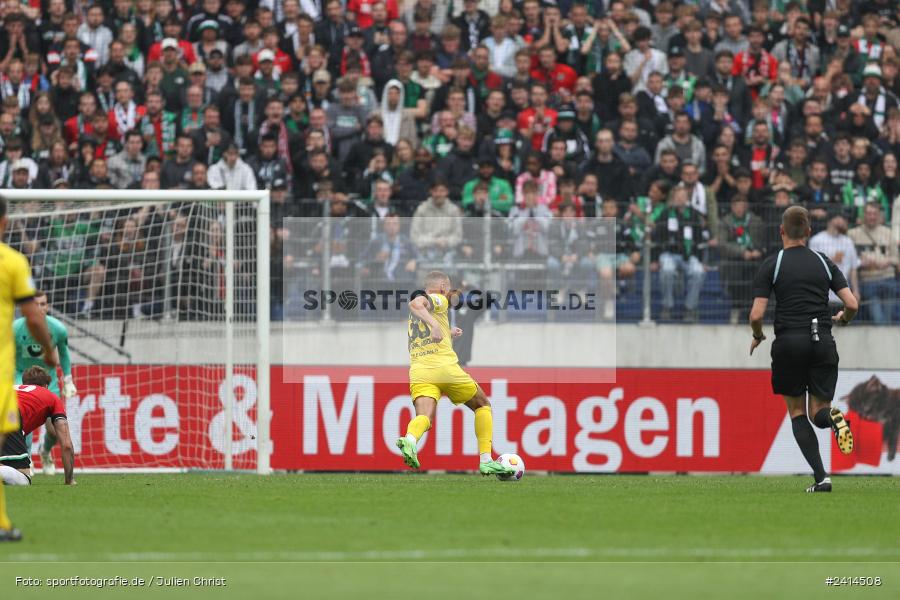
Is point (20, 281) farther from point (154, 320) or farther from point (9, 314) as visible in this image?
point (154, 320)

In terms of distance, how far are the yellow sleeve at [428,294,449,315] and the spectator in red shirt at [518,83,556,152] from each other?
617 centimetres

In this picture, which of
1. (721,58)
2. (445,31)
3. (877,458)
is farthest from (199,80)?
(877,458)

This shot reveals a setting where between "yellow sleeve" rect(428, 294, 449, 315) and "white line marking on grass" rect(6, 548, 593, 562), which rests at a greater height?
"yellow sleeve" rect(428, 294, 449, 315)

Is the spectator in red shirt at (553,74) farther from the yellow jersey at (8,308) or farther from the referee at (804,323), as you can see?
the yellow jersey at (8,308)

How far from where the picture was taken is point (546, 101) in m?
20.4

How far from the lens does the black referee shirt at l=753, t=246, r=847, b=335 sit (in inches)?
476

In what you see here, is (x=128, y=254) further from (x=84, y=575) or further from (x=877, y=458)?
(x=84, y=575)

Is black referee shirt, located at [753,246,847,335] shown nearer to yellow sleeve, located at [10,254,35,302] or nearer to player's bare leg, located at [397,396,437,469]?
player's bare leg, located at [397,396,437,469]

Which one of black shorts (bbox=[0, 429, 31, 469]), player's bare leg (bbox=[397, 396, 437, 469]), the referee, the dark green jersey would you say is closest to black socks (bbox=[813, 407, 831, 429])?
the referee

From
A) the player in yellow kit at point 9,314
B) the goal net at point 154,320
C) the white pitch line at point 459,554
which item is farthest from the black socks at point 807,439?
the goal net at point 154,320

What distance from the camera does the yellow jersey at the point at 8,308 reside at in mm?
8109

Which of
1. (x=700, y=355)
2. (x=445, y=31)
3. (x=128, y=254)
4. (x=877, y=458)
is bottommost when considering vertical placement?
(x=877, y=458)

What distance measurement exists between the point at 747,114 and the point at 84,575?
1487cm

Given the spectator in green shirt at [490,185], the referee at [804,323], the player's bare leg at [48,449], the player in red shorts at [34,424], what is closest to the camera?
the referee at [804,323]
